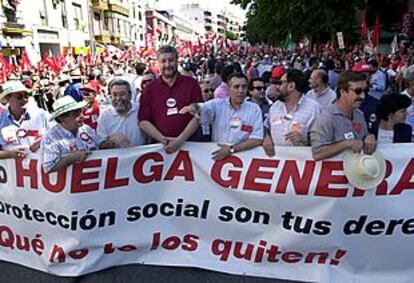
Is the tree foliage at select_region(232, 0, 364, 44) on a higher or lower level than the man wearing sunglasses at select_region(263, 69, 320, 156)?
higher

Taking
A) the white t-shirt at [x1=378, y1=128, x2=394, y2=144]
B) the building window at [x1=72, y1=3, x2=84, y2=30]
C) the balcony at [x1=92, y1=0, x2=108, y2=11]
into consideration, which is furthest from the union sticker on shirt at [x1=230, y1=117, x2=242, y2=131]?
the balcony at [x1=92, y1=0, x2=108, y2=11]

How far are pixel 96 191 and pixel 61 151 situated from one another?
0.41 metres

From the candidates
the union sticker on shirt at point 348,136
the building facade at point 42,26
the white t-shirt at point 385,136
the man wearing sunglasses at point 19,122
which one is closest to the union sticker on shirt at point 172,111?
the man wearing sunglasses at point 19,122

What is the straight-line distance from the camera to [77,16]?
149 feet

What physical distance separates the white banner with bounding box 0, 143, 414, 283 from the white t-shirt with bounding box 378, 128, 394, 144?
415 millimetres

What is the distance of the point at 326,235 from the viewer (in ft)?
11.7

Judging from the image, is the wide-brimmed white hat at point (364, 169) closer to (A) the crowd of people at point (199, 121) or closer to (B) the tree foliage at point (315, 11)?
(A) the crowd of people at point (199, 121)

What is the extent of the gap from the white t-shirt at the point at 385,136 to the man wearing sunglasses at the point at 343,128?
449mm

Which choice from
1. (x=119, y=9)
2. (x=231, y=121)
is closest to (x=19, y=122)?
(x=231, y=121)

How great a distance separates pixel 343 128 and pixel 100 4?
5401 centimetres

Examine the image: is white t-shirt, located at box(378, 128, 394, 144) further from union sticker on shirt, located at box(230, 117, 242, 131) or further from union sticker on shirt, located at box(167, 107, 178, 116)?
union sticker on shirt, located at box(167, 107, 178, 116)

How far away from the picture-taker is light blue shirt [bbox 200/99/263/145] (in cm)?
396

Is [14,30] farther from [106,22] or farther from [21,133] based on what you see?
[21,133]

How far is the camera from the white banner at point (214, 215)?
3516 millimetres
